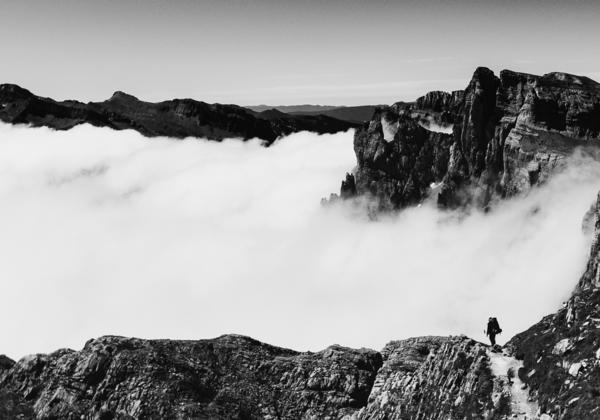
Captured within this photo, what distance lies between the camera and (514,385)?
85812 millimetres

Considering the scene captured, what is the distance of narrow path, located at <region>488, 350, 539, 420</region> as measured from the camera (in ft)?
259

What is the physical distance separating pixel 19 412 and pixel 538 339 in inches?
3829

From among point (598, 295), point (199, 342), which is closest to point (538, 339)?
point (598, 295)

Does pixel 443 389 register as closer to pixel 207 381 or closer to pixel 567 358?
pixel 567 358

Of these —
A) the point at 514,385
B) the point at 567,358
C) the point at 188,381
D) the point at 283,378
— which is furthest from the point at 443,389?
the point at 188,381

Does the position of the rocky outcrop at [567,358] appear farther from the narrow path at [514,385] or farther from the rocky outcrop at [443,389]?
the rocky outcrop at [443,389]

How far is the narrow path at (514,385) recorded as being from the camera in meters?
78.9

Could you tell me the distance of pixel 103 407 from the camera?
127 metres

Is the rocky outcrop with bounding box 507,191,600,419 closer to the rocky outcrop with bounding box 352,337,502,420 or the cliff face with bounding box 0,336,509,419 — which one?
the rocky outcrop with bounding box 352,337,502,420

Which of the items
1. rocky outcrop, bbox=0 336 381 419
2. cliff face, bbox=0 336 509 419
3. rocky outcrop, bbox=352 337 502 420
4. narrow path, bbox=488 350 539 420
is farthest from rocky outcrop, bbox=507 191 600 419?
rocky outcrop, bbox=0 336 381 419

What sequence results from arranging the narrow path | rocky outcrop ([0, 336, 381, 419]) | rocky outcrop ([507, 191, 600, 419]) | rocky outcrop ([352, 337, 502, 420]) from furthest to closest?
rocky outcrop ([0, 336, 381, 419]), rocky outcrop ([352, 337, 502, 420]), the narrow path, rocky outcrop ([507, 191, 600, 419])

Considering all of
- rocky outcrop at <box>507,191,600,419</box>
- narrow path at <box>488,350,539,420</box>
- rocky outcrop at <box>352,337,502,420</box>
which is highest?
rocky outcrop at <box>507,191,600,419</box>

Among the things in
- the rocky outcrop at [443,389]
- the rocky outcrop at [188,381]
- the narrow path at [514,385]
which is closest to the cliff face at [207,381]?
the rocky outcrop at [188,381]

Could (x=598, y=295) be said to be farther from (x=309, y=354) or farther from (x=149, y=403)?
(x=149, y=403)
